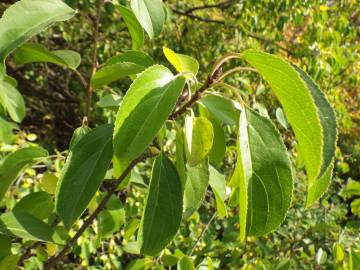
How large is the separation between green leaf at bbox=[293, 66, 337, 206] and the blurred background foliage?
1010 millimetres

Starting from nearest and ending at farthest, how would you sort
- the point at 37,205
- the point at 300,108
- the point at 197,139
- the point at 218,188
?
1. the point at 300,108
2. the point at 197,139
3. the point at 218,188
4. the point at 37,205

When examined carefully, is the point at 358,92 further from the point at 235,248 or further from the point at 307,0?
the point at 235,248

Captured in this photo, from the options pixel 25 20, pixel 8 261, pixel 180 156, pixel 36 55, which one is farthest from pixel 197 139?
pixel 8 261

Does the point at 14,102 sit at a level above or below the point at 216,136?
below

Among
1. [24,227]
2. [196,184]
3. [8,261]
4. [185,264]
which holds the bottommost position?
[185,264]

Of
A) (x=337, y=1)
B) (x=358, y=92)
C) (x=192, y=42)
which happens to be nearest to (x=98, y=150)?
(x=192, y=42)

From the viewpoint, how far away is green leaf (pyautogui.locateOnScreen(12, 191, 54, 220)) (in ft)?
3.31

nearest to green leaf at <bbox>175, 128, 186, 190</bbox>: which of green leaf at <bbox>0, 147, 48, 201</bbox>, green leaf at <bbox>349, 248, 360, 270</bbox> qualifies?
green leaf at <bbox>0, 147, 48, 201</bbox>

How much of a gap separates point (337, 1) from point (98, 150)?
12.3 feet

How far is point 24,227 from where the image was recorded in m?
0.85

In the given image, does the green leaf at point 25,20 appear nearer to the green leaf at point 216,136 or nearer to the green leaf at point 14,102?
the green leaf at point 216,136

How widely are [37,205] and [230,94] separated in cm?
124

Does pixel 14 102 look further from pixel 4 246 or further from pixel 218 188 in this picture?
pixel 218 188

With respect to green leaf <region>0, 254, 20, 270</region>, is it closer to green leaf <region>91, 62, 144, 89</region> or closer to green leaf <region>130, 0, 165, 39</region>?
green leaf <region>91, 62, 144, 89</region>
